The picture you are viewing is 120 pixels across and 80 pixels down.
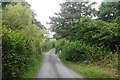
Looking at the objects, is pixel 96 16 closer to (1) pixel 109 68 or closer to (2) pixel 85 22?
(2) pixel 85 22

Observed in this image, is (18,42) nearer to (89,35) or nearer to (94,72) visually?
(94,72)

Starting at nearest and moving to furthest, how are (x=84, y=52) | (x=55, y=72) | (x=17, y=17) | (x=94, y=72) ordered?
(x=94, y=72), (x=55, y=72), (x=17, y=17), (x=84, y=52)

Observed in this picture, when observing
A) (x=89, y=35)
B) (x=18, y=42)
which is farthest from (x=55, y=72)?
(x=89, y=35)

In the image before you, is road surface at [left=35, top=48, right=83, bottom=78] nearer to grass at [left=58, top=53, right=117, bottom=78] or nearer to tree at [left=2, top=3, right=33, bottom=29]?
grass at [left=58, top=53, right=117, bottom=78]

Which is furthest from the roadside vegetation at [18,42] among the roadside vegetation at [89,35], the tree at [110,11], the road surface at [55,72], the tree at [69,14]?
the tree at [110,11]

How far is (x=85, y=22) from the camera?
33.2 metres

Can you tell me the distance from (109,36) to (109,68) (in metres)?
5.20

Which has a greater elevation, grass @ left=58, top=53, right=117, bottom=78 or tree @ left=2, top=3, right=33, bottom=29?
tree @ left=2, top=3, right=33, bottom=29

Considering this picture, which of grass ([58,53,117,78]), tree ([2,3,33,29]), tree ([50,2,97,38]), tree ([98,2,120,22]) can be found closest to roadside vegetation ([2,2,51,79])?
tree ([2,3,33,29])

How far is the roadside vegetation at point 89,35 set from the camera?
81.8ft

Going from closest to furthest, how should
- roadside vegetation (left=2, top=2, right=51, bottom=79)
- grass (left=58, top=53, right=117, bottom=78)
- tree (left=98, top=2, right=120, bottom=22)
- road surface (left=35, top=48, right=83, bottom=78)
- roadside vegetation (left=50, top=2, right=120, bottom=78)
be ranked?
roadside vegetation (left=2, top=2, right=51, bottom=79) < grass (left=58, top=53, right=117, bottom=78) < road surface (left=35, top=48, right=83, bottom=78) < roadside vegetation (left=50, top=2, right=120, bottom=78) < tree (left=98, top=2, right=120, bottom=22)

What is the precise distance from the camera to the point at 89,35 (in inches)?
1236

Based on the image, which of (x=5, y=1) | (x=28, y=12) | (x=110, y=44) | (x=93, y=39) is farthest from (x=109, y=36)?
(x=5, y=1)

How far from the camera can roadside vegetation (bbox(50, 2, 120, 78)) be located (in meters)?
24.9
